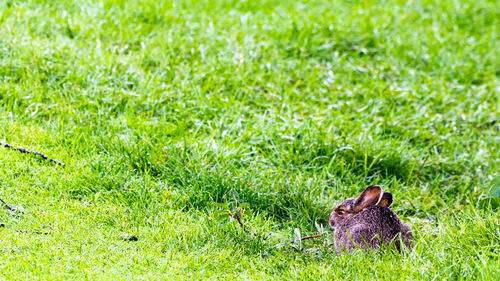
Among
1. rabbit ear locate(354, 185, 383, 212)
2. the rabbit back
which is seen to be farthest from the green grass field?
rabbit ear locate(354, 185, 383, 212)

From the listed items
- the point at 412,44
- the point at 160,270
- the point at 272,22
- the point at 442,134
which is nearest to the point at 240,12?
the point at 272,22

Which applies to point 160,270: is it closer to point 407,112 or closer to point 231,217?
point 231,217

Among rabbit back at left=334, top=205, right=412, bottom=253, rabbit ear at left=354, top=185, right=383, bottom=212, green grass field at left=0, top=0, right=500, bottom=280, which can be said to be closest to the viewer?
green grass field at left=0, top=0, right=500, bottom=280

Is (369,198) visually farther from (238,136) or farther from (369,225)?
(238,136)

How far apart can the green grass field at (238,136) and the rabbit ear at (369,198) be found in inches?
12.3

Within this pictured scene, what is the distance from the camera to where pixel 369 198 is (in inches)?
152

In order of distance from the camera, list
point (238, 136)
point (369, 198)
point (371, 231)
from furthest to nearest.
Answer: point (238, 136), point (369, 198), point (371, 231)

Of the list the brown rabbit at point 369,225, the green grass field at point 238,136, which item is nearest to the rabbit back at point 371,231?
the brown rabbit at point 369,225

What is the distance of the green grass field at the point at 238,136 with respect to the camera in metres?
3.40

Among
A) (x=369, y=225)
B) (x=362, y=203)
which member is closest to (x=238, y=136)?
(x=362, y=203)

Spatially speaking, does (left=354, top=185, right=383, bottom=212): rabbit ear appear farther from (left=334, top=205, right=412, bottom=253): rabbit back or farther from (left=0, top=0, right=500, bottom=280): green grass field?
(left=0, top=0, right=500, bottom=280): green grass field

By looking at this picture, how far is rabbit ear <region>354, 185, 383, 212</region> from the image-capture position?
3811 mm

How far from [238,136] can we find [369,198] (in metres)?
1.59

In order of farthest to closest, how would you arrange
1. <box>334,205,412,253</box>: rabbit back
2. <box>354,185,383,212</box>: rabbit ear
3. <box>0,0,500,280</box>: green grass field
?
<box>354,185,383,212</box>: rabbit ear → <box>334,205,412,253</box>: rabbit back → <box>0,0,500,280</box>: green grass field
